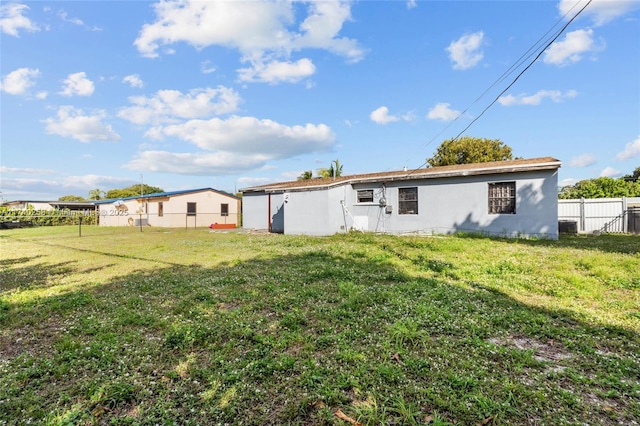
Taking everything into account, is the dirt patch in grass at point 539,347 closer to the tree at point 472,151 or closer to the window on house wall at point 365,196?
the window on house wall at point 365,196

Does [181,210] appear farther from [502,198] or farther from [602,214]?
[602,214]

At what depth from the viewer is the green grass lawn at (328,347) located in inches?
91.6

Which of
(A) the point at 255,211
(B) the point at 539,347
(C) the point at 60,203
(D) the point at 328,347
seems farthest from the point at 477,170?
(C) the point at 60,203

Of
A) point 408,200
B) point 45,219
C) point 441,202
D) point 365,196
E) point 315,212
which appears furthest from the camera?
point 45,219

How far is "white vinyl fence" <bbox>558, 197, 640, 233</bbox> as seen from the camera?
48.2 ft

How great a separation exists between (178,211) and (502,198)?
2447 cm

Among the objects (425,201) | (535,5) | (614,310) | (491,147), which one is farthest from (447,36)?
(491,147)

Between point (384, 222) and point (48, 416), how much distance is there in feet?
45.8

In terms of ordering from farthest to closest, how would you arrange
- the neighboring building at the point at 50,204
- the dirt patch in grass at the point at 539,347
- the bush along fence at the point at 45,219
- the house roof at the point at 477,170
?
the neighboring building at the point at 50,204
the bush along fence at the point at 45,219
the house roof at the point at 477,170
the dirt patch in grass at the point at 539,347

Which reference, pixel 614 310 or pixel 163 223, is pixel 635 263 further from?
pixel 163 223

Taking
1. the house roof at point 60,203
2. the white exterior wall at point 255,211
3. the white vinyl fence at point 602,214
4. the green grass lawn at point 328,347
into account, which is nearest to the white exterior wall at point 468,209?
the white vinyl fence at point 602,214

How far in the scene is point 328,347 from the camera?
3.28 m

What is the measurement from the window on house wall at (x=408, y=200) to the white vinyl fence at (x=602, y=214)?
7.79m

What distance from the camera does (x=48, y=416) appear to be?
229 centimetres
